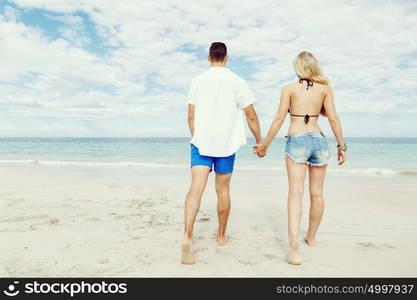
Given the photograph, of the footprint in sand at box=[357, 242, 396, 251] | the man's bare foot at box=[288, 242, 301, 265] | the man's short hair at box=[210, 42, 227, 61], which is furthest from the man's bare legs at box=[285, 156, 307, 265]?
the man's short hair at box=[210, 42, 227, 61]

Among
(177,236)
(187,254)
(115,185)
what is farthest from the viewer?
(115,185)

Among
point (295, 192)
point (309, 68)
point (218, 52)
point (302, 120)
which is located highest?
point (218, 52)

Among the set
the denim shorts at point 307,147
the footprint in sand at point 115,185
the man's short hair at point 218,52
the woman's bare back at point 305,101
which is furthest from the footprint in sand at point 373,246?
the footprint in sand at point 115,185

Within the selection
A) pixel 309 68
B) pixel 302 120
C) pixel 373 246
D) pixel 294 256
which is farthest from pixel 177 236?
pixel 309 68

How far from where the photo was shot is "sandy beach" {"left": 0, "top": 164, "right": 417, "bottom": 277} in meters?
3.11

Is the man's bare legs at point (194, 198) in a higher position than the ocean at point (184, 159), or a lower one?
higher

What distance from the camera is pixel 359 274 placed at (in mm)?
3016

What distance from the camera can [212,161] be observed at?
351 cm

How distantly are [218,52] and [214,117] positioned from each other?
699mm

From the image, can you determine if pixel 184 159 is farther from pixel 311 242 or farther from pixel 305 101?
pixel 305 101

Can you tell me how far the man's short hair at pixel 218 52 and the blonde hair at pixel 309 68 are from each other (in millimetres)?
774

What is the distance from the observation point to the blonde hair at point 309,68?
3.38 m

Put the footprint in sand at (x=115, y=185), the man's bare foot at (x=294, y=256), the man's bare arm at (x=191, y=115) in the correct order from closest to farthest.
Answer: the man's bare foot at (x=294, y=256) < the man's bare arm at (x=191, y=115) < the footprint in sand at (x=115, y=185)

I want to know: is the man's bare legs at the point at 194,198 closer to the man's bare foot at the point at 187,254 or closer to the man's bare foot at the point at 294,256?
the man's bare foot at the point at 187,254
